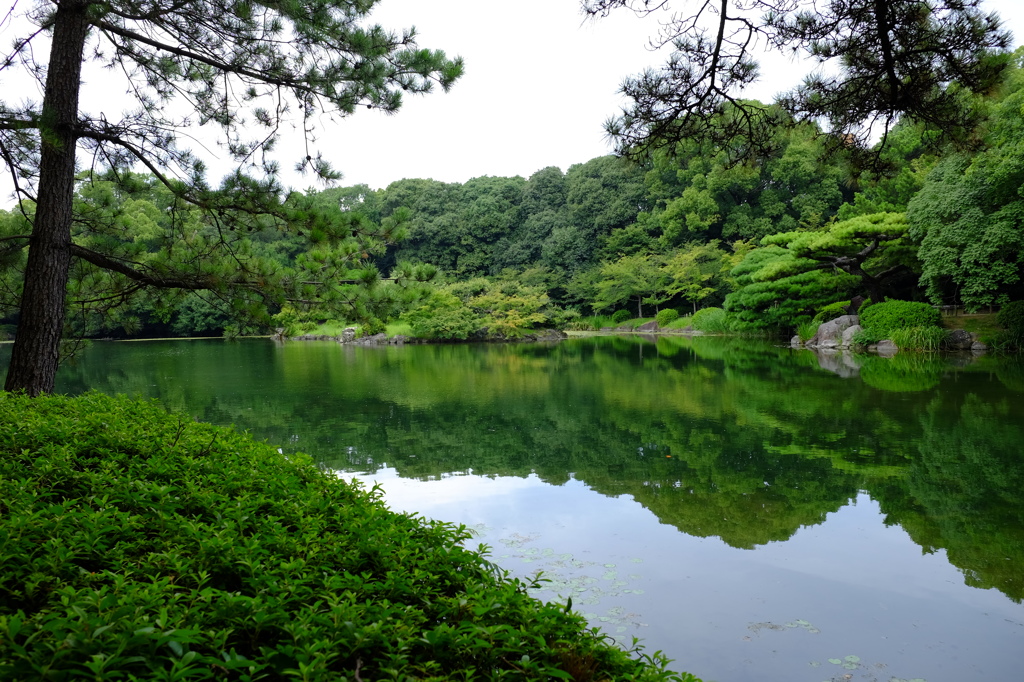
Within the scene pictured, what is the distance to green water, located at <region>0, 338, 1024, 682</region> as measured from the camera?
98.7 inches

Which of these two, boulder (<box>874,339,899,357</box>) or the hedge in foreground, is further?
boulder (<box>874,339,899,357</box>)

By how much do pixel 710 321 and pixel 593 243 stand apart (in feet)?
22.9

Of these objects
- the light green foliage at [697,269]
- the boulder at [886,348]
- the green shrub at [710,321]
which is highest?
the light green foliage at [697,269]

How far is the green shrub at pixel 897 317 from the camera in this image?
42.4 ft

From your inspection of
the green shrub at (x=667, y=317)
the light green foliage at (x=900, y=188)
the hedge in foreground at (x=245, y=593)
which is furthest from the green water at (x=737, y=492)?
the green shrub at (x=667, y=317)

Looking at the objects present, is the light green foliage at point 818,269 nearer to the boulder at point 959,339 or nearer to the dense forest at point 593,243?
the dense forest at point 593,243

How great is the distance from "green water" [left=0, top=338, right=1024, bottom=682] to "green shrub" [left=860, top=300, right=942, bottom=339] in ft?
8.68

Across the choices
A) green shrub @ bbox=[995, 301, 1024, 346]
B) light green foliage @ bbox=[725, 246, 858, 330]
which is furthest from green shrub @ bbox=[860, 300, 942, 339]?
light green foliage @ bbox=[725, 246, 858, 330]

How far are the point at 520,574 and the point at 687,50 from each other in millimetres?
2697

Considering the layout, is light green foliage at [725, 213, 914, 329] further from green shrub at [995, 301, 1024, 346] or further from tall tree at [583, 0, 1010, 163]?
tall tree at [583, 0, 1010, 163]

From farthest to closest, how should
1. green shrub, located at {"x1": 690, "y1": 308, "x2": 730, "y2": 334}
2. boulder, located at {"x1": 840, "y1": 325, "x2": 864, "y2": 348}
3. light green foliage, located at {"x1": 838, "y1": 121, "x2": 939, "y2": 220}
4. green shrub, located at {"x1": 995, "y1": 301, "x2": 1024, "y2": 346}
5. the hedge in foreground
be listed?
1. green shrub, located at {"x1": 690, "y1": 308, "x2": 730, "y2": 334}
2. light green foliage, located at {"x1": 838, "y1": 121, "x2": 939, "y2": 220}
3. boulder, located at {"x1": 840, "y1": 325, "x2": 864, "y2": 348}
4. green shrub, located at {"x1": 995, "y1": 301, "x2": 1024, "y2": 346}
5. the hedge in foreground

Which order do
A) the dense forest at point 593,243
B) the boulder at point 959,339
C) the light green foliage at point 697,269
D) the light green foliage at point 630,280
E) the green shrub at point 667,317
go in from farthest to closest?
the green shrub at point 667,317 → the light green foliage at point 630,280 → the light green foliage at point 697,269 → the boulder at point 959,339 → the dense forest at point 593,243

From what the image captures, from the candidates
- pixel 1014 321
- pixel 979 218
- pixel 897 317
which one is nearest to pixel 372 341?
pixel 897 317

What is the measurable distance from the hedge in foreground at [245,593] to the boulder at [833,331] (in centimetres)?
1498
